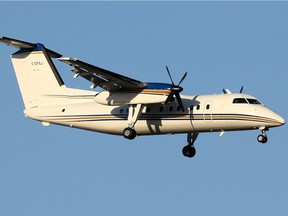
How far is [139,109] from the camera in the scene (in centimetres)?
3114

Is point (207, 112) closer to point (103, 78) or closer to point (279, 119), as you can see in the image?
point (279, 119)

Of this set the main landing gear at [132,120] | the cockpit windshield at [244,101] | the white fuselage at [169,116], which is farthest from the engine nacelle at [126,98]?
the cockpit windshield at [244,101]

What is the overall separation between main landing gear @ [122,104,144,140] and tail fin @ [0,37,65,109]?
18.1 feet

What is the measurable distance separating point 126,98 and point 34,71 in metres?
6.70

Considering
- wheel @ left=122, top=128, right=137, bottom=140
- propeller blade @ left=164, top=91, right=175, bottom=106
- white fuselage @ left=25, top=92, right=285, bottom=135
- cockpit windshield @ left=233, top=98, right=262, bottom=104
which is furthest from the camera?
wheel @ left=122, top=128, right=137, bottom=140

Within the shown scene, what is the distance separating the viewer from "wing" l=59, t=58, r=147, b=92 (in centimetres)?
2937

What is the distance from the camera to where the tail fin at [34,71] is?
3544 centimetres

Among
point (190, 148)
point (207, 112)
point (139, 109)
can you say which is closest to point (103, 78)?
point (139, 109)

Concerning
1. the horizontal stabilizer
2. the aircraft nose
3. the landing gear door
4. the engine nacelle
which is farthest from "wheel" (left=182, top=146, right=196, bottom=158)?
the horizontal stabilizer

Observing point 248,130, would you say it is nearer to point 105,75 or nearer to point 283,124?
point 283,124

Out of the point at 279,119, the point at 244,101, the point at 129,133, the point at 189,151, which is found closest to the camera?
the point at 279,119

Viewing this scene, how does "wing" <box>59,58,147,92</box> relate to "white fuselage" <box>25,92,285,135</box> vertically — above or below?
above

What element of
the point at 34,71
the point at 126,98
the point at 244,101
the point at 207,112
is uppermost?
the point at 34,71

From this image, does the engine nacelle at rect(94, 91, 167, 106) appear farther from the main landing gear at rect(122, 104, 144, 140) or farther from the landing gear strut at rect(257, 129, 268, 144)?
the landing gear strut at rect(257, 129, 268, 144)
